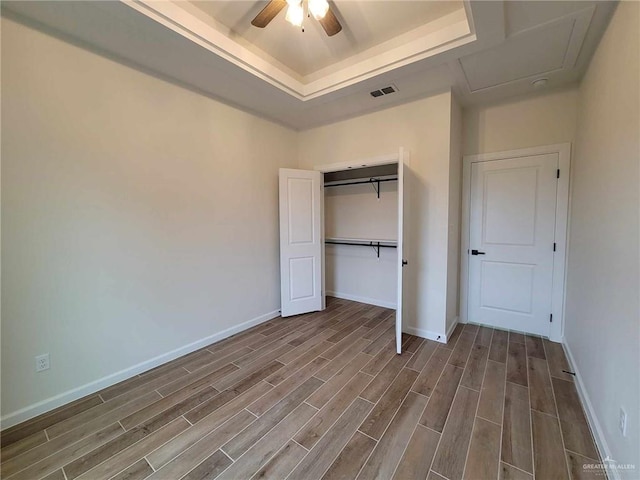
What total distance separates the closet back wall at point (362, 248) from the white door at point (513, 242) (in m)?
1.07

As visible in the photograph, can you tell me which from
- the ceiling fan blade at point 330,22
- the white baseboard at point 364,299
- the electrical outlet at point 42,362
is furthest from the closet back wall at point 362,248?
the electrical outlet at point 42,362

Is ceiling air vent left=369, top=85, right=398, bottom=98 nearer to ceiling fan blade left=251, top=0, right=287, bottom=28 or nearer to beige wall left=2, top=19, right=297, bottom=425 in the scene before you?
ceiling fan blade left=251, top=0, right=287, bottom=28

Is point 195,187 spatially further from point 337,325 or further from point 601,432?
point 601,432

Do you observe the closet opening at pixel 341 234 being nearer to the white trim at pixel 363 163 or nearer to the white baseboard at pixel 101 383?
the white trim at pixel 363 163

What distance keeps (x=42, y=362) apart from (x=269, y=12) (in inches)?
120

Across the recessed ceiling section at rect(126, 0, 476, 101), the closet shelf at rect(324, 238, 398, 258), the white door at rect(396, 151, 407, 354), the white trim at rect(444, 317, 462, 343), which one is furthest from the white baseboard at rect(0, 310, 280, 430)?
the recessed ceiling section at rect(126, 0, 476, 101)

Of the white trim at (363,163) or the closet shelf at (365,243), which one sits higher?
the white trim at (363,163)

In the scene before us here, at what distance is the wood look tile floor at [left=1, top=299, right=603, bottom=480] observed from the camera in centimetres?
150

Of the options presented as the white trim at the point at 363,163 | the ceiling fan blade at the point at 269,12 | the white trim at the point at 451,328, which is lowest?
the white trim at the point at 451,328

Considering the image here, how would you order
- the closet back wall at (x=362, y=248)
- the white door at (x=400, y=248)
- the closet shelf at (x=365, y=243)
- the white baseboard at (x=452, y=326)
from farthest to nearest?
the closet back wall at (x=362, y=248) < the closet shelf at (x=365, y=243) < the white baseboard at (x=452, y=326) < the white door at (x=400, y=248)

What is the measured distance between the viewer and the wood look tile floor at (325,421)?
150 centimetres

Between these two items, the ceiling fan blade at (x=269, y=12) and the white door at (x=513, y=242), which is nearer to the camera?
the ceiling fan blade at (x=269, y=12)

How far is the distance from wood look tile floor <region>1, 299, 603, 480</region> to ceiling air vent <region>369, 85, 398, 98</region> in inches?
111

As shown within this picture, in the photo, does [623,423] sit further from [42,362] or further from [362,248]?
[42,362]
